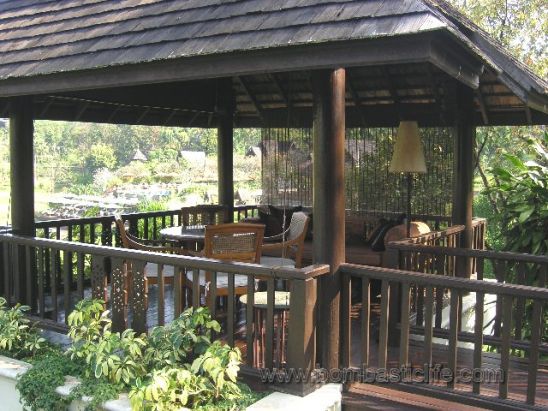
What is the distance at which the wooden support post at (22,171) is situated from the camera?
18.3 feet

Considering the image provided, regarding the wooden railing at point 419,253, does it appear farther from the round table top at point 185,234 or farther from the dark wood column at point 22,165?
the dark wood column at point 22,165

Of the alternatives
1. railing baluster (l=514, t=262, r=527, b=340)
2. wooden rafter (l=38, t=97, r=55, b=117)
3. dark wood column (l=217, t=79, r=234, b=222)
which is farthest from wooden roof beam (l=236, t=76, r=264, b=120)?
railing baluster (l=514, t=262, r=527, b=340)

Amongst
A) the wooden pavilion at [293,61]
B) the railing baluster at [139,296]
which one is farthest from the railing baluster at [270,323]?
the railing baluster at [139,296]

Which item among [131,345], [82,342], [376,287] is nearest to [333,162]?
[131,345]

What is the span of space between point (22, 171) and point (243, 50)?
296 cm

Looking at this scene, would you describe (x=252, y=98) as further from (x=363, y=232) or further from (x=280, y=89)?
(x=363, y=232)

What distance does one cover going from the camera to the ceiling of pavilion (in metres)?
3.41

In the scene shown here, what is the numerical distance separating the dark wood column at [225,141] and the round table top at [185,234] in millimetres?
2094

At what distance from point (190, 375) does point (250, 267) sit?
0.77 metres

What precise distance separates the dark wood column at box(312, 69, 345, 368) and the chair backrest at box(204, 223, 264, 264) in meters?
1.20

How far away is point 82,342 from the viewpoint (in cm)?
443

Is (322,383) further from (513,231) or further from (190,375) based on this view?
(513,231)

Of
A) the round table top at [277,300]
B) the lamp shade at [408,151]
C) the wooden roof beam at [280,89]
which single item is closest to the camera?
the round table top at [277,300]

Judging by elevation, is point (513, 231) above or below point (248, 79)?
below
